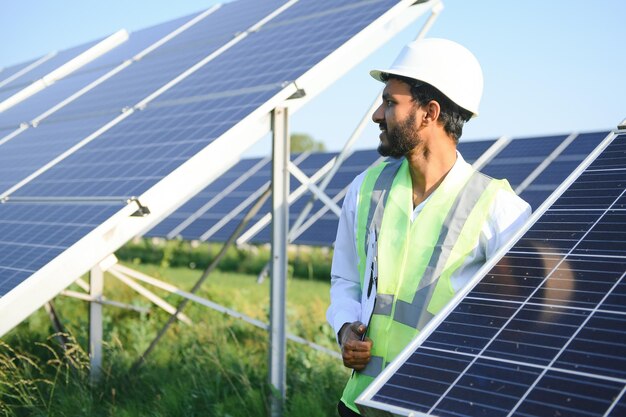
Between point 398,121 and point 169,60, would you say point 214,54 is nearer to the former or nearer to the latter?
point 169,60

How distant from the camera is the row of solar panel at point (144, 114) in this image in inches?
217

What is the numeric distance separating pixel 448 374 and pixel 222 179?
57.6 feet

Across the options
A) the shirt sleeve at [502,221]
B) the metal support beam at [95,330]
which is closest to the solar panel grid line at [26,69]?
the metal support beam at [95,330]

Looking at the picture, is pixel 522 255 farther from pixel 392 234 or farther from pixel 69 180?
pixel 69 180

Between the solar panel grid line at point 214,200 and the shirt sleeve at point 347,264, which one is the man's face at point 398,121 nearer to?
the shirt sleeve at point 347,264

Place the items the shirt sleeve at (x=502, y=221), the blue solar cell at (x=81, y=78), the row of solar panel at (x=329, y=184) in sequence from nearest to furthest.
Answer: the shirt sleeve at (x=502, y=221), the blue solar cell at (x=81, y=78), the row of solar panel at (x=329, y=184)

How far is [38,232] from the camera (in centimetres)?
566

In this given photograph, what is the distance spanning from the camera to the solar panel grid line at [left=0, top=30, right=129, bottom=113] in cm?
1028

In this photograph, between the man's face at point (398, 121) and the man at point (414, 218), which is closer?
the man at point (414, 218)

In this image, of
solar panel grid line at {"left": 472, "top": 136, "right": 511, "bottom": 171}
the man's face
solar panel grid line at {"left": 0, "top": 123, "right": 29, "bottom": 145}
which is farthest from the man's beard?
solar panel grid line at {"left": 472, "top": 136, "right": 511, "bottom": 171}

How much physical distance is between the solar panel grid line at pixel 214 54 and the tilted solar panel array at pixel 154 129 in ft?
0.04

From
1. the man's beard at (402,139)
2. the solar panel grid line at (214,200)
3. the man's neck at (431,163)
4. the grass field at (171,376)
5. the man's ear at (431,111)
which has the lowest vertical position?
the solar panel grid line at (214,200)

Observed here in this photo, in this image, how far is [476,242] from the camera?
3.23 meters

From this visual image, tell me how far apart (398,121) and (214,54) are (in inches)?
170
